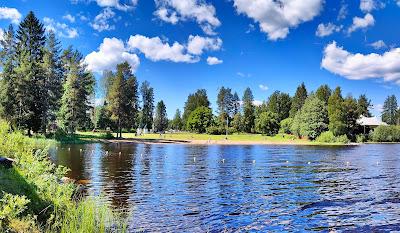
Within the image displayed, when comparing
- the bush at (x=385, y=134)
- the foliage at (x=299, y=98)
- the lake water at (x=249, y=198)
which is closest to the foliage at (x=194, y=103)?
the foliage at (x=299, y=98)

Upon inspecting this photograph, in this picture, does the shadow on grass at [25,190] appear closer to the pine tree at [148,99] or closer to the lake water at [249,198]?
Result: the lake water at [249,198]

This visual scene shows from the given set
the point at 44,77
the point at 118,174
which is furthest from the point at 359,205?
the point at 44,77

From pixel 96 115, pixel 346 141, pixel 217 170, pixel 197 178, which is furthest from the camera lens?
pixel 96 115

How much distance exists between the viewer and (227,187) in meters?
27.4

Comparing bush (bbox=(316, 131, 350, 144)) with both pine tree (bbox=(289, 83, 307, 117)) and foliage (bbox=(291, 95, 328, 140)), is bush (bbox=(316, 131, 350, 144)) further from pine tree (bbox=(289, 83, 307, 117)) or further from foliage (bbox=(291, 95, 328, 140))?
pine tree (bbox=(289, 83, 307, 117))

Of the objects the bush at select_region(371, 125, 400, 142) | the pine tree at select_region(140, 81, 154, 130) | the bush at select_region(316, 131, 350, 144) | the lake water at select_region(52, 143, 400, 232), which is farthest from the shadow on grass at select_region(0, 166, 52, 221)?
the pine tree at select_region(140, 81, 154, 130)

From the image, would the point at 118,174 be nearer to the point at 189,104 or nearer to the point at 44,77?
the point at 44,77

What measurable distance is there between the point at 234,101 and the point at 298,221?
571 feet

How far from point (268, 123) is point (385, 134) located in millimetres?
39708

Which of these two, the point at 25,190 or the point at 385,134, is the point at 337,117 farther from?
the point at 25,190

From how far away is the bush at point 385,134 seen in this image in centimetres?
12531

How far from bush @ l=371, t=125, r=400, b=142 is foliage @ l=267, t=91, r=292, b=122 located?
54.3 meters

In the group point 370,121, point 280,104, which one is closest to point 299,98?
point 280,104

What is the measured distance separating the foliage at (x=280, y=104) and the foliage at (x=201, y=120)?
113 ft
